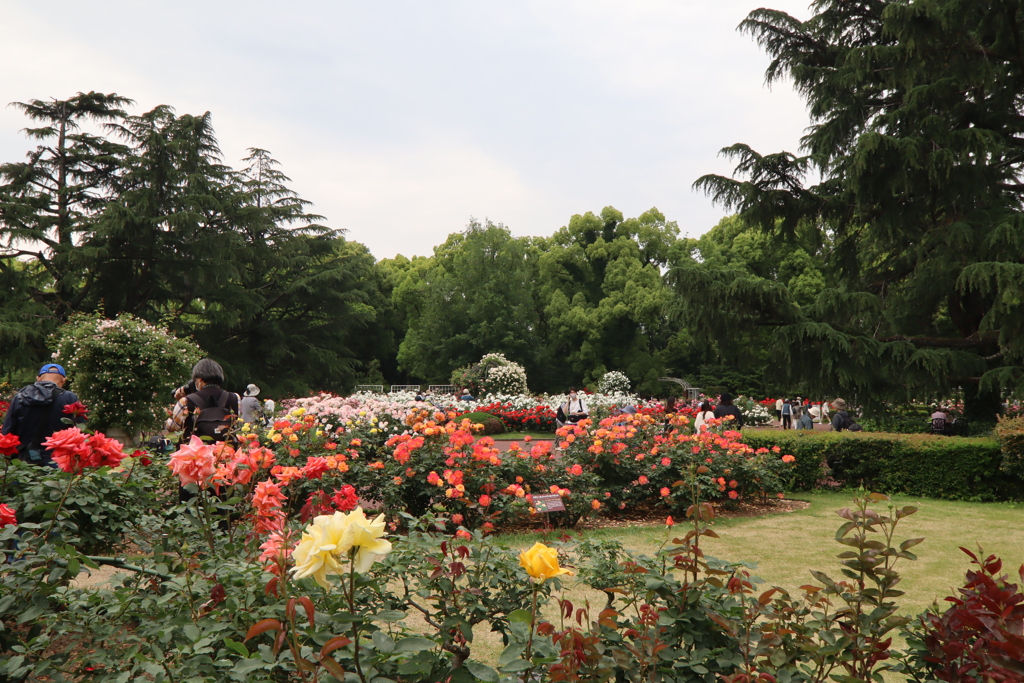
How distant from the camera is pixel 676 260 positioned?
34188 mm

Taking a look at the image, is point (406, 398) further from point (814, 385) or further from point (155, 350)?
point (814, 385)

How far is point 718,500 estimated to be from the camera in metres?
7.49

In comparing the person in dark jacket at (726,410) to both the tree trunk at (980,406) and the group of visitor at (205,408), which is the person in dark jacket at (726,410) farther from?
the group of visitor at (205,408)

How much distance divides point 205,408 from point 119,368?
1036 cm

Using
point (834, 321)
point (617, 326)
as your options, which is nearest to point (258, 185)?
point (617, 326)

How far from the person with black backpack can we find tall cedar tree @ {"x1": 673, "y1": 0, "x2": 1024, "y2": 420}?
767 cm

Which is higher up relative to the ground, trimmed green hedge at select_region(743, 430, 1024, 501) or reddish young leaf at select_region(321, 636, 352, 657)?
reddish young leaf at select_region(321, 636, 352, 657)

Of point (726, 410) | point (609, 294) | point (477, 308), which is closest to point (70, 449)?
point (726, 410)

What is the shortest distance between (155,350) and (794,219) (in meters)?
13.3

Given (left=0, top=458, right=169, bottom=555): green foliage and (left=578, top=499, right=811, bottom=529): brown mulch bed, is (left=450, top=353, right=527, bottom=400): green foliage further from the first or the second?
(left=0, top=458, right=169, bottom=555): green foliage

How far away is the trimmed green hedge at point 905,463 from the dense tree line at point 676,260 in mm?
1523

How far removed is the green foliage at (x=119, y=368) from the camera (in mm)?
13023

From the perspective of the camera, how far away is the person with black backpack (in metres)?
4.57

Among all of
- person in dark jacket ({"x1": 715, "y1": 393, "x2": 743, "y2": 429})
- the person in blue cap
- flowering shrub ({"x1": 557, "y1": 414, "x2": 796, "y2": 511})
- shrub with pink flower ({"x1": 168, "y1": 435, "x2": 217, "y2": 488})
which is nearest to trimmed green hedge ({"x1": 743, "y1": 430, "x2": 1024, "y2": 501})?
person in dark jacket ({"x1": 715, "y1": 393, "x2": 743, "y2": 429})
